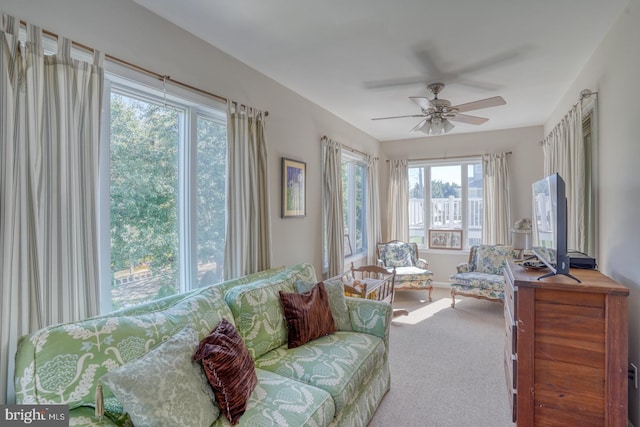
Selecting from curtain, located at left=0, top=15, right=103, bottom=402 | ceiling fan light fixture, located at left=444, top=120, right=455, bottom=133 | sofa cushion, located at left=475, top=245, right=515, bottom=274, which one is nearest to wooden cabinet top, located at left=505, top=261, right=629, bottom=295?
ceiling fan light fixture, located at left=444, top=120, right=455, bottom=133

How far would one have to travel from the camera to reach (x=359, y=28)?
2.26 meters

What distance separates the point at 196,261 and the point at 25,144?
1234 mm

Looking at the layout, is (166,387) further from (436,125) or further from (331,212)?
(436,125)

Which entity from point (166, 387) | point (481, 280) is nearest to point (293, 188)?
point (166, 387)

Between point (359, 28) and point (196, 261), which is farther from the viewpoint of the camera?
point (196, 261)

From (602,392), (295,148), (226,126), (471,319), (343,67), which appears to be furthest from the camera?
(471,319)

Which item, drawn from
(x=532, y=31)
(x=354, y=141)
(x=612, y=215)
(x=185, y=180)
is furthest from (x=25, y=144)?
Result: (x=354, y=141)

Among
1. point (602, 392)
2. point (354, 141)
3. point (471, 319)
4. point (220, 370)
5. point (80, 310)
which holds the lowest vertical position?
point (471, 319)

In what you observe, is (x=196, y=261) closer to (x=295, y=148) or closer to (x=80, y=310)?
(x=80, y=310)

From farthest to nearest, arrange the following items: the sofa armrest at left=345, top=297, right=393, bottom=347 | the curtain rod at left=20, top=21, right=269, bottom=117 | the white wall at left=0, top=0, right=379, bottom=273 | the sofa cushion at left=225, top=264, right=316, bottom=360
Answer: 1. the sofa armrest at left=345, top=297, right=393, bottom=347
2. the sofa cushion at left=225, top=264, right=316, bottom=360
3. the white wall at left=0, top=0, right=379, bottom=273
4. the curtain rod at left=20, top=21, right=269, bottom=117

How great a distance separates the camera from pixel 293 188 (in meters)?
3.43

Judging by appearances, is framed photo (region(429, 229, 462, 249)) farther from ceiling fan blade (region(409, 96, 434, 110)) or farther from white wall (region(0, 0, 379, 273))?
ceiling fan blade (region(409, 96, 434, 110))

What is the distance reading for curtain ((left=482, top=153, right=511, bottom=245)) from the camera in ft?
17.0

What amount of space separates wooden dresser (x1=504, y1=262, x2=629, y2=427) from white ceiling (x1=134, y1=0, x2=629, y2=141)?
5.52 ft
